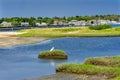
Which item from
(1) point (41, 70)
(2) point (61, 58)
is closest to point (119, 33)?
(2) point (61, 58)

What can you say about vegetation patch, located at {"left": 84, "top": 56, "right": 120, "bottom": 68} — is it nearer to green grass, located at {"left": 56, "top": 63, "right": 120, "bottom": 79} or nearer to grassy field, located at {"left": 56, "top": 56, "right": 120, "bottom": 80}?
grassy field, located at {"left": 56, "top": 56, "right": 120, "bottom": 80}

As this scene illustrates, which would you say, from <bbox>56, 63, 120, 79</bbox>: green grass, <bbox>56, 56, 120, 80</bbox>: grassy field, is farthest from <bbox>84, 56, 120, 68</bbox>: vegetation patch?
<bbox>56, 63, 120, 79</bbox>: green grass

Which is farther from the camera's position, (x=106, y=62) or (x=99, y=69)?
(x=106, y=62)

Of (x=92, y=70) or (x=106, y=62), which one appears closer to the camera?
(x=92, y=70)

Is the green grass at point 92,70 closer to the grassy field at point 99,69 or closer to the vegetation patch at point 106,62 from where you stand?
the grassy field at point 99,69

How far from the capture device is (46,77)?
32531 millimetres

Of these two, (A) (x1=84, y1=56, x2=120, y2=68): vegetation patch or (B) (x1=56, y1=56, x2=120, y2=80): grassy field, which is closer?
(B) (x1=56, y1=56, x2=120, y2=80): grassy field

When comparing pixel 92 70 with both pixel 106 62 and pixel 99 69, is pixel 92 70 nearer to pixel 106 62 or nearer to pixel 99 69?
pixel 99 69

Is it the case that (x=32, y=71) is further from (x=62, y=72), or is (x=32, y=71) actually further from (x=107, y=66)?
(x=107, y=66)

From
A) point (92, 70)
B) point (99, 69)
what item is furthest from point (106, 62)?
point (92, 70)

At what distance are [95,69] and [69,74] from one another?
6.68 ft

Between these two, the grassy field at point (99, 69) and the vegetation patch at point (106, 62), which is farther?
the vegetation patch at point (106, 62)

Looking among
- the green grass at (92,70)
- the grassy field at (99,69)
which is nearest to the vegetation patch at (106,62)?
the grassy field at (99,69)

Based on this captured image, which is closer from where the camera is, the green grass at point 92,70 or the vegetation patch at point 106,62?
the green grass at point 92,70
